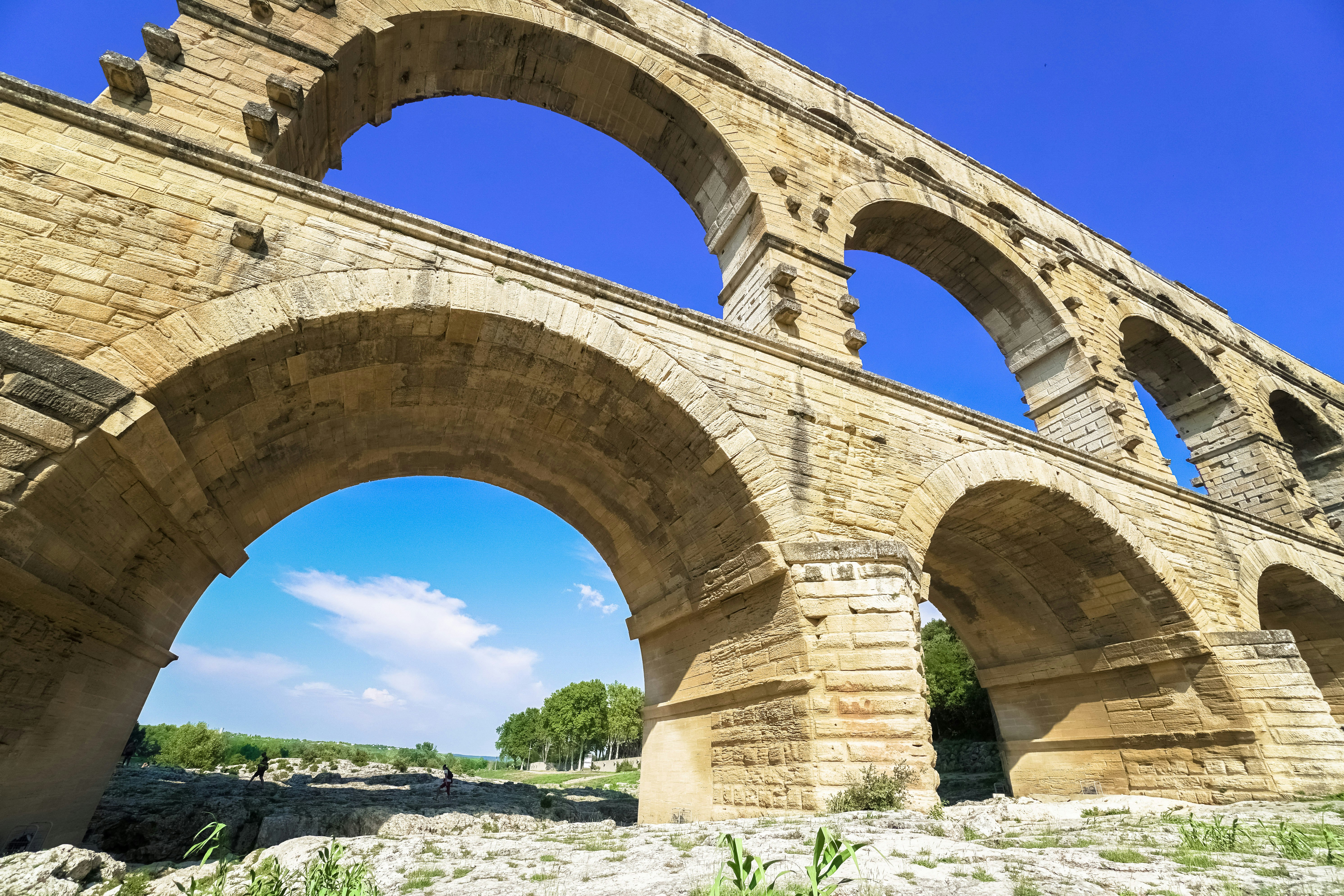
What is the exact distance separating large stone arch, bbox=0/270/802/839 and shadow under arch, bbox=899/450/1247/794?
298 cm

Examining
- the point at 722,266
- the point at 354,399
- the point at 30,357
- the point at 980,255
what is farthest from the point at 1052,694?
the point at 30,357

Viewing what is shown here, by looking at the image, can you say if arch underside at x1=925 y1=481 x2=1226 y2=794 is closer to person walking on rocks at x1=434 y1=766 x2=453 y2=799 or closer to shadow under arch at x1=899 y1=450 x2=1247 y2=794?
shadow under arch at x1=899 y1=450 x2=1247 y2=794

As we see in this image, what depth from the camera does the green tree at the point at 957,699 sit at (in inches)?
865

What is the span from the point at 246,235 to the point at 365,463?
3072 millimetres

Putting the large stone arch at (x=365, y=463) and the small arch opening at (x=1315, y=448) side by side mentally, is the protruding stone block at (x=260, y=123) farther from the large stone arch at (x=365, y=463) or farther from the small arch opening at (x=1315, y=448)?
the small arch opening at (x=1315, y=448)

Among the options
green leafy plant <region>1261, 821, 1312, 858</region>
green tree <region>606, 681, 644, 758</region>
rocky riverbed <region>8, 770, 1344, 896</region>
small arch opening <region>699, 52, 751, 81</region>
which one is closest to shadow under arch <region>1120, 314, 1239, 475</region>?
small arch opening <region>699, 52, 751, 81</region>

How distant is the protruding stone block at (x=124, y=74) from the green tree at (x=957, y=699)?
925 inches

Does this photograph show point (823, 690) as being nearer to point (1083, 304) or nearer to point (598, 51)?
point (598, 51)

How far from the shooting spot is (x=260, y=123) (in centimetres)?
537

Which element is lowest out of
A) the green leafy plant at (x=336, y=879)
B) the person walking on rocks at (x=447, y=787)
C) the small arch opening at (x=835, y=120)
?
the green leafy plant at (x=336, y=879)

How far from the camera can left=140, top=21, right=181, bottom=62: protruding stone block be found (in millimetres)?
5254

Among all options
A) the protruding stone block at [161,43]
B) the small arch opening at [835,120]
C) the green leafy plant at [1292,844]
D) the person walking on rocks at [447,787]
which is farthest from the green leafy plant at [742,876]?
A: the small arch opening at [835,120]

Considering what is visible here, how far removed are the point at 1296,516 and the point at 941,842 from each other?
1373 cm

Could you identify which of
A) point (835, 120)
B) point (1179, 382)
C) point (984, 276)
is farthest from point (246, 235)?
point (1179, 382)
